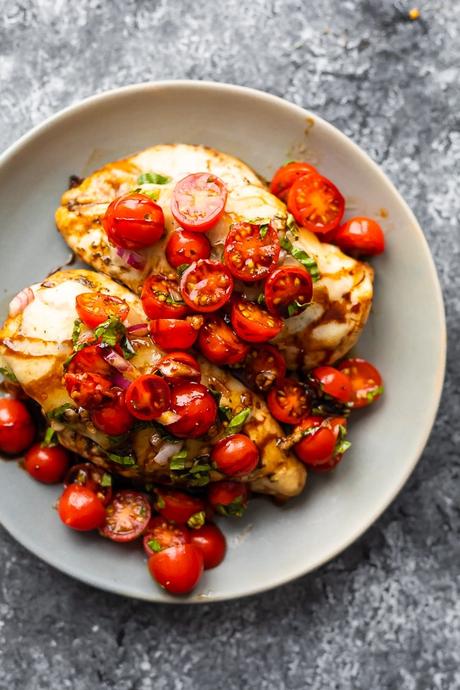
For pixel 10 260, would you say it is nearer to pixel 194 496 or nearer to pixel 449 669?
pixel 194 496

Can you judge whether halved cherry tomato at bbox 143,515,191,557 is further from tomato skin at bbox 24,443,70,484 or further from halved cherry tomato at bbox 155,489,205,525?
tomato skin at bbox 24,443,70,484

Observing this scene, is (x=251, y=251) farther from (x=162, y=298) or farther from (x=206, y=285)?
(x=162, y=298)

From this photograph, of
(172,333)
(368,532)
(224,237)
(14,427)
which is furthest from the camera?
(368,532)

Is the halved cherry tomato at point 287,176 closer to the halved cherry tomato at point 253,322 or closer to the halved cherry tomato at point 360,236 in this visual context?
the halved cherry tomato at point 360,236

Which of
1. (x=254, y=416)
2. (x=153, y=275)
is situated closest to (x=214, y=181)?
(x=153, y=275)

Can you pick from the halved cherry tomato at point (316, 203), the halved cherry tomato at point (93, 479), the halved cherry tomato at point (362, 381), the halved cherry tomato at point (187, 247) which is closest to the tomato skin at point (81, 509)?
the halved cherry tomato at point (93, 479)

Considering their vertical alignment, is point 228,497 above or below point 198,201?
below

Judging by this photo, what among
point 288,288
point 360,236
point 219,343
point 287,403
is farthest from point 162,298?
point 360,236
